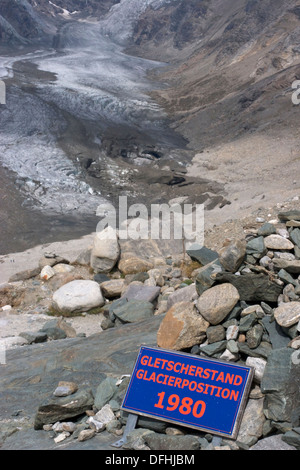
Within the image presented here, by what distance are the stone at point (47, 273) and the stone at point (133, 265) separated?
1668 millimetres

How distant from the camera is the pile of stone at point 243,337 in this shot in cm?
401

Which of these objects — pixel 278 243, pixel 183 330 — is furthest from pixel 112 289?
pixel 183 330

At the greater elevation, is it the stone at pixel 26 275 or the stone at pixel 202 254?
the stone at pixel 202 254

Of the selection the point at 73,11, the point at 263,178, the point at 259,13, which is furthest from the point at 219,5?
the point at 263,178

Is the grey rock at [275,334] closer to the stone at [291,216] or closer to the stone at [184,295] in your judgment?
the stone at [184,295]

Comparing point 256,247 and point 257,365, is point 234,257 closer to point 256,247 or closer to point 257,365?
point 256,247

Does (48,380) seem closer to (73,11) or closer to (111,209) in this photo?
(111,209)

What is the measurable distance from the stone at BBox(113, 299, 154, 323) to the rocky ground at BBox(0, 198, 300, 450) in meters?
0.02

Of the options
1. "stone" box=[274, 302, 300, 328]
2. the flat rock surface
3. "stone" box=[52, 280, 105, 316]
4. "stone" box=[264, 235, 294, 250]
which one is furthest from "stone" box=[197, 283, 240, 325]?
"stone" box=[52, 280, 105, 316]

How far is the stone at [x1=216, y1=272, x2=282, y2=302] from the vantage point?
528 cm

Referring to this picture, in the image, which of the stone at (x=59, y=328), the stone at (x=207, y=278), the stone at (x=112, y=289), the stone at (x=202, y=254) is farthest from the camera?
the stone at (x=112, y=289)

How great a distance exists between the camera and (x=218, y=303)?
5227 millimetres

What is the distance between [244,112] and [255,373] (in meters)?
26.3

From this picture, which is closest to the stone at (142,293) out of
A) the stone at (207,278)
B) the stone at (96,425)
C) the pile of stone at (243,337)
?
the pile of stone at (243,337)
